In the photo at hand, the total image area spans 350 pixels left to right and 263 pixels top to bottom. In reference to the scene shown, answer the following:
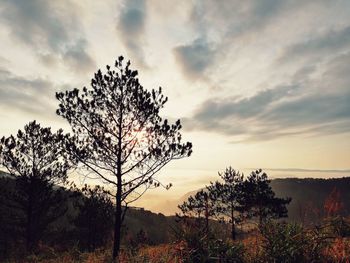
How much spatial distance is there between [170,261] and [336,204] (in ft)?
12.4

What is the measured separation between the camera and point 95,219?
100 ft

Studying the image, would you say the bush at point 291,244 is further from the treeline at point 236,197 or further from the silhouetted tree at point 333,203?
the treeline at point 236,197

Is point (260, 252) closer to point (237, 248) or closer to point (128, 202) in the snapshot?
point (237, 248)

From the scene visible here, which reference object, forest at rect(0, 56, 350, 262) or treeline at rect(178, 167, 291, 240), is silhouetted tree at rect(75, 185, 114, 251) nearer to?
forest at rect(0, 56, 350, 262)

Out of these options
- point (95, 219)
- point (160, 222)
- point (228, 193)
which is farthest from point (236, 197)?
point (160, 222)

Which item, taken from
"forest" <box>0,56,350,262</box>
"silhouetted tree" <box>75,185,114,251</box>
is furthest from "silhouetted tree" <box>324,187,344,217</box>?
"silhouetted tree" <box>75,185,114,251</box>

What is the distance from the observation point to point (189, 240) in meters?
6.73

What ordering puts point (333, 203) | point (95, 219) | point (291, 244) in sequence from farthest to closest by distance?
point (95, 219), point (333, 203), point (291, 244)

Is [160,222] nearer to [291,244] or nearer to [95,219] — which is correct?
[291,244]

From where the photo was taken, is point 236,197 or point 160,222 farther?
point 236,197

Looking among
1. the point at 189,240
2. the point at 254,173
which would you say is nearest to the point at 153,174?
the point at 189,240

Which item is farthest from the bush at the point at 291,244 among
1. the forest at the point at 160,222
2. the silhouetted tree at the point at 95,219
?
the silhouetted tree at the point at 95,219

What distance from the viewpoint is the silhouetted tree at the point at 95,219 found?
29938 mm

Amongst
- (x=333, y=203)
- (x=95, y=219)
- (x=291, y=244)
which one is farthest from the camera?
(x=95, y=219)
